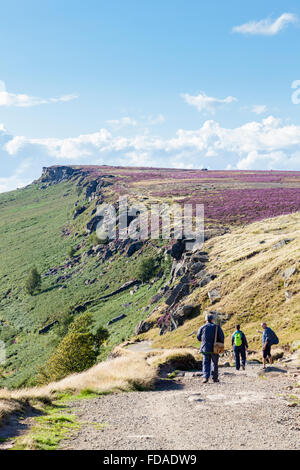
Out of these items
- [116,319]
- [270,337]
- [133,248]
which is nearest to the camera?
[270,337]

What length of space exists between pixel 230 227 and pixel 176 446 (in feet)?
216

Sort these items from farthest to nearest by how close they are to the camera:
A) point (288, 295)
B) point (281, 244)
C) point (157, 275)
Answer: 1. point (157, 275)
2. point (281, 244)
3. point (288, 295)

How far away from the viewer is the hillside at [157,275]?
112ft

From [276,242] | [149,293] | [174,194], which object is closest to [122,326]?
[149,293]

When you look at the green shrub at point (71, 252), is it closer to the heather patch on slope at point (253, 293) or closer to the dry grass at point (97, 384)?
the heather patch on slope at point (253, 293)

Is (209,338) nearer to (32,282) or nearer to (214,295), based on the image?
(214,295)

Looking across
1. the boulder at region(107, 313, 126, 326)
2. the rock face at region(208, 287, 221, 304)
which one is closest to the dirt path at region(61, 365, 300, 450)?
the rock face at region(208, 287, 221, 304)

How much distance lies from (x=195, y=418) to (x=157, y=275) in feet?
182

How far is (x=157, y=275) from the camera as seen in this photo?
6531 centimetres

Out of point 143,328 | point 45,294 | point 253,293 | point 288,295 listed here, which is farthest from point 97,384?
point 45,294

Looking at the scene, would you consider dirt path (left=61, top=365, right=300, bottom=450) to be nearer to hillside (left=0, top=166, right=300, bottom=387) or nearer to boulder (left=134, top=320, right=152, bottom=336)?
hillside (left=0, top=166, right=300, bottom=387)

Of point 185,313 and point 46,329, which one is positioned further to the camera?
point 46,329

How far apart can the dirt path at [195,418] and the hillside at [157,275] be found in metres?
11.7
